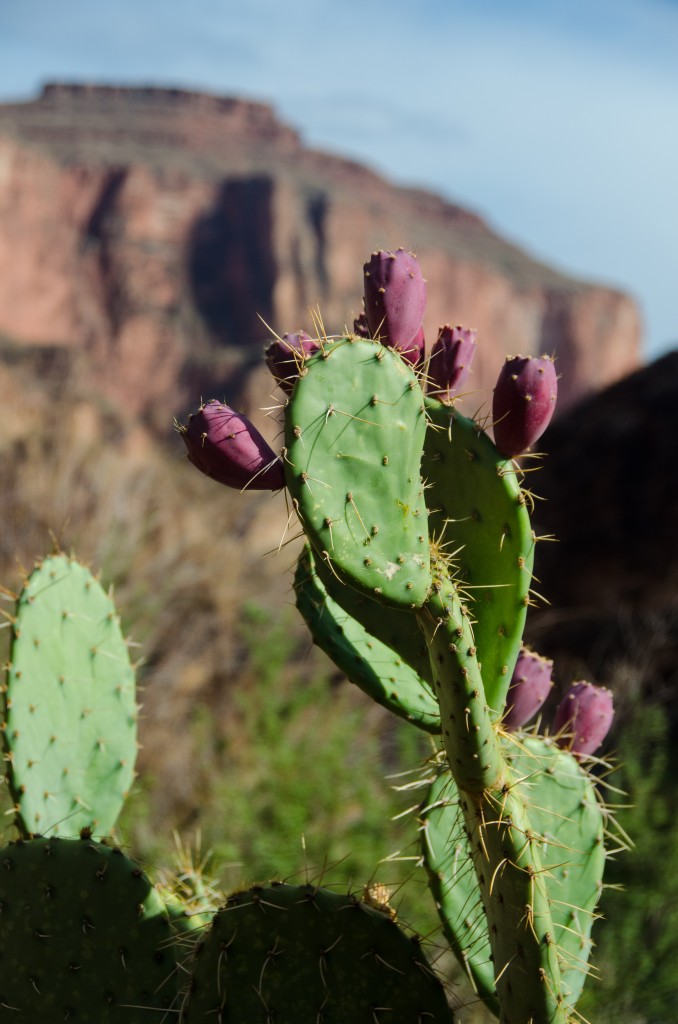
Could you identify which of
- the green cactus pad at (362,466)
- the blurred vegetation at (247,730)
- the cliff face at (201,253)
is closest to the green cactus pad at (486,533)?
the green cactus pad at (362,466)

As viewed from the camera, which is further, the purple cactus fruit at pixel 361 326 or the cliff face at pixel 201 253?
the cliff face at pixel 201 253

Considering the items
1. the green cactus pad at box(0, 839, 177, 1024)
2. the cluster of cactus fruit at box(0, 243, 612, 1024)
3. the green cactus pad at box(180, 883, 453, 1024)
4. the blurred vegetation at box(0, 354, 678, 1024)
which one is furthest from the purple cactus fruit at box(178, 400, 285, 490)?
the blurred vegetation at box(0, 354, 678, 1024)

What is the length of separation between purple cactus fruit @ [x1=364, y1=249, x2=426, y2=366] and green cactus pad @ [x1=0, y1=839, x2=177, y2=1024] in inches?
34.2

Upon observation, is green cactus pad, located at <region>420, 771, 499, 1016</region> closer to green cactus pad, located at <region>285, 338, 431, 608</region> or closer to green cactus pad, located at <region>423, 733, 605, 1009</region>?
green cactus pad, located at <region>423, 733, 605, 1009</region>

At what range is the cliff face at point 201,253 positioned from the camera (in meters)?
52.0

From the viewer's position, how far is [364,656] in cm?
178

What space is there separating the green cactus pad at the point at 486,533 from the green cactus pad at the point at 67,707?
76cm

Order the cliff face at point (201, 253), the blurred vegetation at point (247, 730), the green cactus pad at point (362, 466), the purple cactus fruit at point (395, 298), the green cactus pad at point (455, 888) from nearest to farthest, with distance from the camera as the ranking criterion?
the green cactus pad at point (362, 466) → the purple cactus fruit at point (395, 298) → the green cactus pad at point (455, 888) → the blurred vegetation at point (247, 730) → the cliff face at point (201, 253)

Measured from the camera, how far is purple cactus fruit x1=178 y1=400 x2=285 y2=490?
55.9 inches

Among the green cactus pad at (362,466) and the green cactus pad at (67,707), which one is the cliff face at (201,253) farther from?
the green cactus pad at (362,466)

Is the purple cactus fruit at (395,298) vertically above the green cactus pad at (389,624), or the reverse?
the purple cactus fruit at (395,298)

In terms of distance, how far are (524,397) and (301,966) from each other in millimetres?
812

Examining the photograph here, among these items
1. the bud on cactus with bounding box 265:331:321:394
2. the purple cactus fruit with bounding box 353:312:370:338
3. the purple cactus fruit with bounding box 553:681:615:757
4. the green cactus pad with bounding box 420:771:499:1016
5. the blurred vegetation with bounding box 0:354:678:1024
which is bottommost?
the blurred vegetation with bounding box 0:354:678:1024

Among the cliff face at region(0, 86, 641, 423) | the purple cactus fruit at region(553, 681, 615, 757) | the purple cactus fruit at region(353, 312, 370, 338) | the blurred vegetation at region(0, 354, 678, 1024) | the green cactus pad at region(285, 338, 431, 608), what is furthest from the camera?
the cliff face at region(0, 86, 641, 423)
